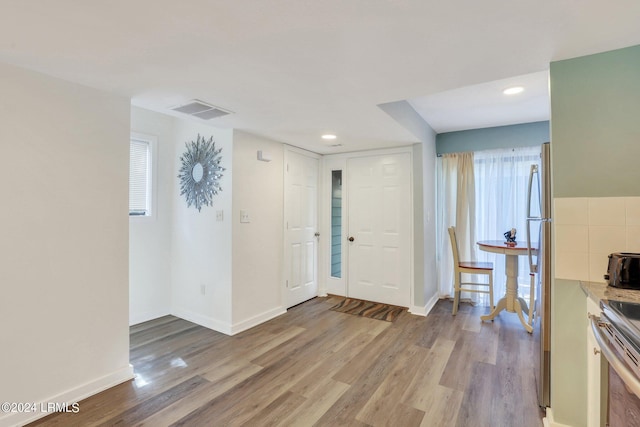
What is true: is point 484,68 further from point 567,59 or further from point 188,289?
point 188,289

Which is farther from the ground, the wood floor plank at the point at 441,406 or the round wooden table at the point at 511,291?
the round wooden table at the point at 511,291

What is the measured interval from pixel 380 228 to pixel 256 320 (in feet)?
6.57

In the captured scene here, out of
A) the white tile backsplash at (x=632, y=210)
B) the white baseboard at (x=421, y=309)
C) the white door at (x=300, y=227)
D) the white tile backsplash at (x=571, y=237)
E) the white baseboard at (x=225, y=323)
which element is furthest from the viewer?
the white door at (x=300, y=227)

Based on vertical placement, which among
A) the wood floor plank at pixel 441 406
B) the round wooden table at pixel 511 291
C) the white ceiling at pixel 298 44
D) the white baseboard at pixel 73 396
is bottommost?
the wood floor plank at pixel 441 406

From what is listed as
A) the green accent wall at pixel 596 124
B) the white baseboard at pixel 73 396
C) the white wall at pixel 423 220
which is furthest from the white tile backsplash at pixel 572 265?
the white baseboard at pixel 73 396

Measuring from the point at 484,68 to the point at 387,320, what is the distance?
9.01 ft

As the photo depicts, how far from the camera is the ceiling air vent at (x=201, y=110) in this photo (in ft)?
7.78

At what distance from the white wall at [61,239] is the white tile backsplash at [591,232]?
2.92 meters

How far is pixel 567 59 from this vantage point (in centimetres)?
166

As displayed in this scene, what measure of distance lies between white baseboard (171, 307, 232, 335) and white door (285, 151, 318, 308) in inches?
35.9

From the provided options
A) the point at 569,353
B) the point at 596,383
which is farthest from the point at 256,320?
the point at 596,383

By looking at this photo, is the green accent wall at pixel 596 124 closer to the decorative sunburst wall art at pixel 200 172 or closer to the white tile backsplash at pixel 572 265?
the white tile backsplash at pixel 572 265

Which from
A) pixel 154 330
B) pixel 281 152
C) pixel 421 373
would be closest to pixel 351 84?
pixel 281 152

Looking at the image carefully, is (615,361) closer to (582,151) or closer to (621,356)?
(621,356)
